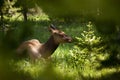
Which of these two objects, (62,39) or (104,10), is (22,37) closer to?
(104,10)

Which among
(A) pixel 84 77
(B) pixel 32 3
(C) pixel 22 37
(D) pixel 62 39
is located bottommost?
(D) pixel 62 39

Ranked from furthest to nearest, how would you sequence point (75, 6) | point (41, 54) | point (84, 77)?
point (41, 54) → point (84, 77) → point (75, 6)

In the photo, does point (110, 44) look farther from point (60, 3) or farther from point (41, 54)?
point (41, 54)

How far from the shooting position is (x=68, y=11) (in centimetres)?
146

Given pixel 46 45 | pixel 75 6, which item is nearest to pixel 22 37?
pixel 75 6

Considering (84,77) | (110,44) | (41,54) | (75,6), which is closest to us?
(75,6)

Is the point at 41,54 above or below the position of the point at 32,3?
below

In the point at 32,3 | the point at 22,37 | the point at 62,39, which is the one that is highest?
the point at 32,3

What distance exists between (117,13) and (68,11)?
0.64 feet

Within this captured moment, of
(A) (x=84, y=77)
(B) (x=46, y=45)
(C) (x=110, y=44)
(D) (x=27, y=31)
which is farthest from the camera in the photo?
(B) (x=46, y=45)

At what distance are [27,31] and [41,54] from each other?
6312 mm

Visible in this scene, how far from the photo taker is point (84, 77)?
6.42 ft

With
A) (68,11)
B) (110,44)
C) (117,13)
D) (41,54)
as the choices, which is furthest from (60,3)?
(41,54)

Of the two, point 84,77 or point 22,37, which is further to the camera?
point 84,77
